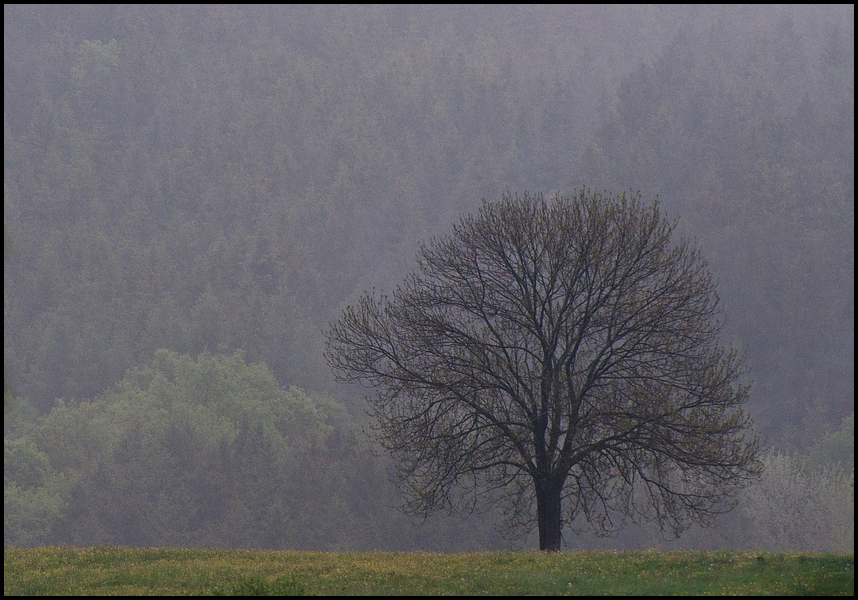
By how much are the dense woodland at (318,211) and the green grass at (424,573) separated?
14.2 feet

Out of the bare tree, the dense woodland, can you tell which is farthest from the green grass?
the dense woodland

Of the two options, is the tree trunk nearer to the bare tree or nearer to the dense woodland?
the bare tree

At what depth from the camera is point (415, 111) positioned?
136 m

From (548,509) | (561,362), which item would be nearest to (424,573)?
(548,509)

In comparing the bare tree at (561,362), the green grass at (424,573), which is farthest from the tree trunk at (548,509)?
the green grass at (424,573)

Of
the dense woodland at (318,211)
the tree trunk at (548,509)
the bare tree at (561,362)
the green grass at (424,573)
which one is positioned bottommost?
the green grass at (424,573)

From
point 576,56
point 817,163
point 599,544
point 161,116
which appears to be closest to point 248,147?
point 161,116

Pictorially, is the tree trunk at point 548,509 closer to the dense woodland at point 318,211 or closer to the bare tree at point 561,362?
the bare tree at point 561,362

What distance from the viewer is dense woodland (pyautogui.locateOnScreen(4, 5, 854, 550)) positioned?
54750mm

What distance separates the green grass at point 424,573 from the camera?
1255 cm

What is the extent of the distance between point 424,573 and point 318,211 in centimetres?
11048

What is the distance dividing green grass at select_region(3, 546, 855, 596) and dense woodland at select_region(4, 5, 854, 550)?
14.2ft

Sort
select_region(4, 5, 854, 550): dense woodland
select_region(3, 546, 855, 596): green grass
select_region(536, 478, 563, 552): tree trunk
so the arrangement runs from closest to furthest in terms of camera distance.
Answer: select_region(3, 546, 855, 596): green grass < select_region(536, 478, 563, 552): tree trunk < select_region(4, 5, 854, 550): dense woodland

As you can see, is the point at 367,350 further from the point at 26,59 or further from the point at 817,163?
the point at 26,59
